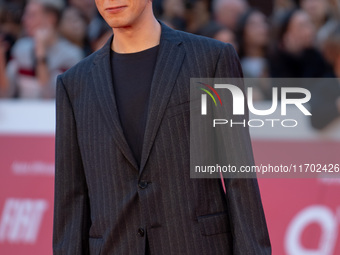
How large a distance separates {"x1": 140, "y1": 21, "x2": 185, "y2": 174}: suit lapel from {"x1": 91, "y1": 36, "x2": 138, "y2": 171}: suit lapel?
0.09 metres

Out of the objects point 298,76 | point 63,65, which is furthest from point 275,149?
point 63,65

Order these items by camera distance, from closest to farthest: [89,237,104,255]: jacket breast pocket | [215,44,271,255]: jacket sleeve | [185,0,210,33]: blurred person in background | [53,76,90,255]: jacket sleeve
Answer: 1. [215,44,271,255]: jacket sleeve
2. [89,237,104,255]: jacket breast pocket
3. [53,76,90,255]: jacket sleeve
4. [185,0,210,33]: blurred person in background

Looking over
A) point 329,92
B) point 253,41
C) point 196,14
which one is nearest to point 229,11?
point 196,14

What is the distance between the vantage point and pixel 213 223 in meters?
2.40

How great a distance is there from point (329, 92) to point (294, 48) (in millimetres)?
776

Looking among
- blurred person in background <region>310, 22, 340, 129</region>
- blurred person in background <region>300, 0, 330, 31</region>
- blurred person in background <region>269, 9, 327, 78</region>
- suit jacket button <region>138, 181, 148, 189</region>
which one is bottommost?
suit jacket button <region>138, 181, 148, 189</region>

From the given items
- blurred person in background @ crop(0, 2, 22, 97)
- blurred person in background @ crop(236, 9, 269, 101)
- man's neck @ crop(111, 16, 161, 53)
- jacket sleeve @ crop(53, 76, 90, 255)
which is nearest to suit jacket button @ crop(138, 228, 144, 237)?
jacket sleeve @ crop(53, 76, 90, 255)

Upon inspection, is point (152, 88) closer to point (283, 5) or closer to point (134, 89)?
point (134, 89)

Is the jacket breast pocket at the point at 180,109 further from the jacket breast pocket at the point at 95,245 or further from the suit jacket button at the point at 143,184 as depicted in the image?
the jacket breast pocket at the point at 95,245

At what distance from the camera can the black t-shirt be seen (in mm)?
2439

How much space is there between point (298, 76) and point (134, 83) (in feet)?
9.84

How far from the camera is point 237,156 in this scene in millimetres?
2385

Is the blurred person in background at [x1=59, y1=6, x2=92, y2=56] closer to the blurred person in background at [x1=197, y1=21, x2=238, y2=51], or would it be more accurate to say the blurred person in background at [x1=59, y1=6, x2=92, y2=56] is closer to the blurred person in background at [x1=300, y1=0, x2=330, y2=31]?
the blurred person in background at [x1=197, y1=21, x2=238, y2=51]

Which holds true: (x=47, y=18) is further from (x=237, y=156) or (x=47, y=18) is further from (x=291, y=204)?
(x=237, y=156)
